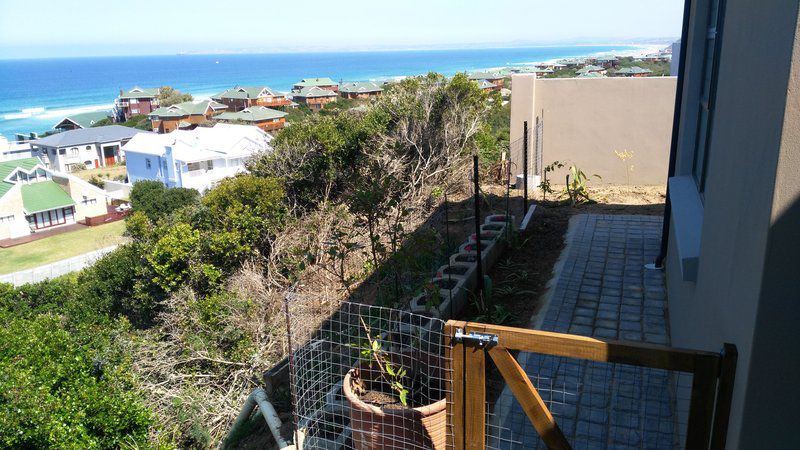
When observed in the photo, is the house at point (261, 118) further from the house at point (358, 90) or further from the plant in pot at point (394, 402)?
the plant in pot at point (394, 402)

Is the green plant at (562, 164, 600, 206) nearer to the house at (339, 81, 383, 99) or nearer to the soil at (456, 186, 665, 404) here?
the soil at (456, 186, 665, 404)

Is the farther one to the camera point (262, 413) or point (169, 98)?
point (169, 98)

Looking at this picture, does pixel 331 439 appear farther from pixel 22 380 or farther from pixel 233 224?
pixel 233 224

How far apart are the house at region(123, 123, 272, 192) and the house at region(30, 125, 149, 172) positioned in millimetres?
21778

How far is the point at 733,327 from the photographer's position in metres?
2.18

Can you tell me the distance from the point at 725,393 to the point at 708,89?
11.6 ft

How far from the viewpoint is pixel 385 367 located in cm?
366

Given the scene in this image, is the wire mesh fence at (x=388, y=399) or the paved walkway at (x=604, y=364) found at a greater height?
the wire mesh fence at (x=388, y=399)

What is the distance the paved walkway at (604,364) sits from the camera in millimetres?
3881

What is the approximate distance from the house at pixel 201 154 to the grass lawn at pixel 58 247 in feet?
18.5

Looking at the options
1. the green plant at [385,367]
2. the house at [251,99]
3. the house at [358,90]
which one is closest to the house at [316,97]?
the house at [358,90]

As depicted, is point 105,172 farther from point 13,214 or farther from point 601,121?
point 601,121

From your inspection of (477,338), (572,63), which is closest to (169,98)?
(572,63)

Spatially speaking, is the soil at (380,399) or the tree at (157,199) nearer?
the soil at (380,399)
